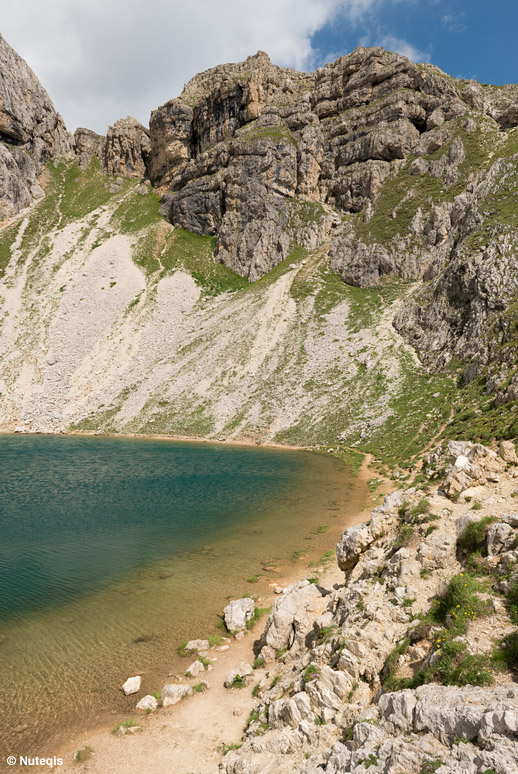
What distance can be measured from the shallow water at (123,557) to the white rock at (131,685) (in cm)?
25

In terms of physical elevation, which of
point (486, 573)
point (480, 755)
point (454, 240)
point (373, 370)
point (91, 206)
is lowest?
point (480, 755)

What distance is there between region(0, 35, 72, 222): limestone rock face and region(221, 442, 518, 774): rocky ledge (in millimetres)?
136177

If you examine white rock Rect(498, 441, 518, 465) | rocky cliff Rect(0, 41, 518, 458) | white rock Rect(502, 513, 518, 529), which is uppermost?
rocky cliff Rect(0, 41, 518, 458)

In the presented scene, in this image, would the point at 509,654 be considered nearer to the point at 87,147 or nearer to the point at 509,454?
the point at 509,454

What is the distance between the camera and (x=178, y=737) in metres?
11.8

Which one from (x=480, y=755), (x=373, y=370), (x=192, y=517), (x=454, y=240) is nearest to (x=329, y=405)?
(x=373, y=370)

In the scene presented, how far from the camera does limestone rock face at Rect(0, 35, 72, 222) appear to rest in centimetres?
11506

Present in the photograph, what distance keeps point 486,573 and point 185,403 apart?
56935 mm

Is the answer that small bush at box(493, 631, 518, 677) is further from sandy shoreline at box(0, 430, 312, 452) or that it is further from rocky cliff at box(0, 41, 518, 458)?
sandy shoreline at box(0, 430, 312, 452)

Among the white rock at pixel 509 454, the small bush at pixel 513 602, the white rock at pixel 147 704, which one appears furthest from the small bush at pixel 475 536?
the white rock at pixel 147 704

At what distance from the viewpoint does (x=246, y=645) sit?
51.7 feet

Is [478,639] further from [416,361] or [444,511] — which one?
[416,361]

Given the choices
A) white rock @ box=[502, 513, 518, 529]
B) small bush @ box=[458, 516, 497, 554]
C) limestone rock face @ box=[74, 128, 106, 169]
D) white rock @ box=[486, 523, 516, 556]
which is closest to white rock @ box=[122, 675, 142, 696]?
small bush @ box=[458, 516, 497, 554]

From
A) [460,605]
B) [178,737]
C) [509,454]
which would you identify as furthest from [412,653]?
[509,454]
